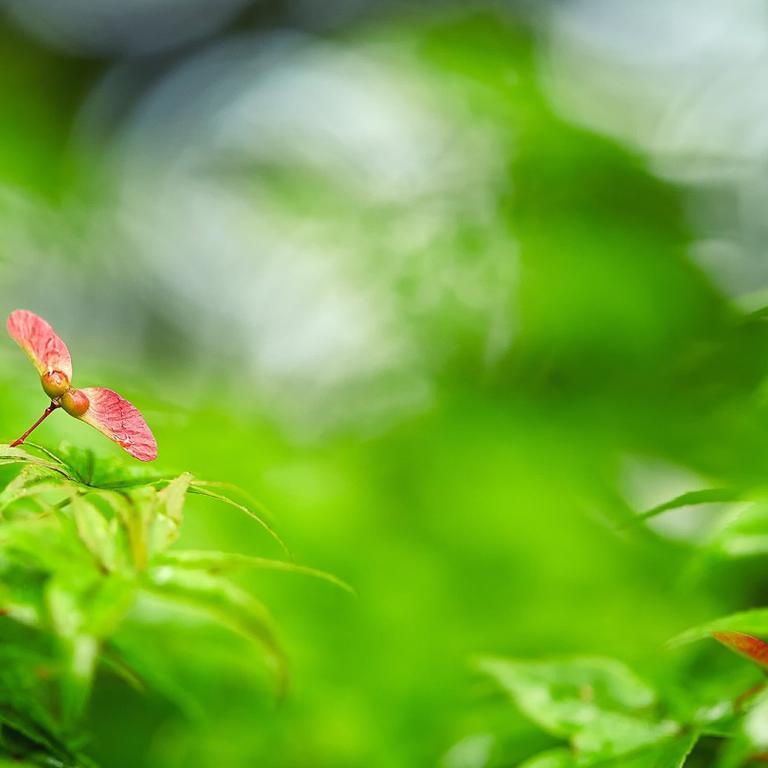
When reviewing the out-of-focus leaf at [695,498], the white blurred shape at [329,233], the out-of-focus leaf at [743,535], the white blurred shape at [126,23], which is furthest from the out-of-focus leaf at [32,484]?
the white blurred shape at [126,23]

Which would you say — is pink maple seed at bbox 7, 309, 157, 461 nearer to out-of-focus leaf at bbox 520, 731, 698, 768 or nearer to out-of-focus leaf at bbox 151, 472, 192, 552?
out-of-focus leaf at bbox 151, 472, 192, 552

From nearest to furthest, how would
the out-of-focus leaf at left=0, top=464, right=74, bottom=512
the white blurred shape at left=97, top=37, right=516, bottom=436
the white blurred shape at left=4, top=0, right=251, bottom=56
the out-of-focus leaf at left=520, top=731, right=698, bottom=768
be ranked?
1. the out-of-focus leaf at left=0, top=464, right=74, bottom=512
2. the out-of-focus leaf at left=520, top=731, right=698, bottom=768
3. the white blurred shape at left=97, top=37, right=516, bottom=436
4. the white blurred shape at left=4, top=0, right=251, bottom=56

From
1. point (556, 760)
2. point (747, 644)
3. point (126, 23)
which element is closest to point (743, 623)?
point (747, 644)

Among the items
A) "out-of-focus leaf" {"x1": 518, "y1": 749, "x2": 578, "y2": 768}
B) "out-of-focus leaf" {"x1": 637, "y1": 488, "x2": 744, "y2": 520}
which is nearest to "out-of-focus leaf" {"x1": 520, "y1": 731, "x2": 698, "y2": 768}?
"out-of-focus leaf" {"x1": 518, "y1": 749, "x2": 578, "y2": 768}

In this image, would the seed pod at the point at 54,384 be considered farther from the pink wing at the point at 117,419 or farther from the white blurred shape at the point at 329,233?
the white blurred shape at the point at 329,233

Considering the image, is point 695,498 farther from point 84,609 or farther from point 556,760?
point 84,609

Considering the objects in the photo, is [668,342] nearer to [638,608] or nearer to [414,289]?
[414,289]

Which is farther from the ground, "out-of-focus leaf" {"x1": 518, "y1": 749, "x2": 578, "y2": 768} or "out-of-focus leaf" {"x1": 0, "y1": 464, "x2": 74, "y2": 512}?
"out-of-focus leaf" {"x1": 0, "y1": 464, "x2": 74, "y2": 512}
